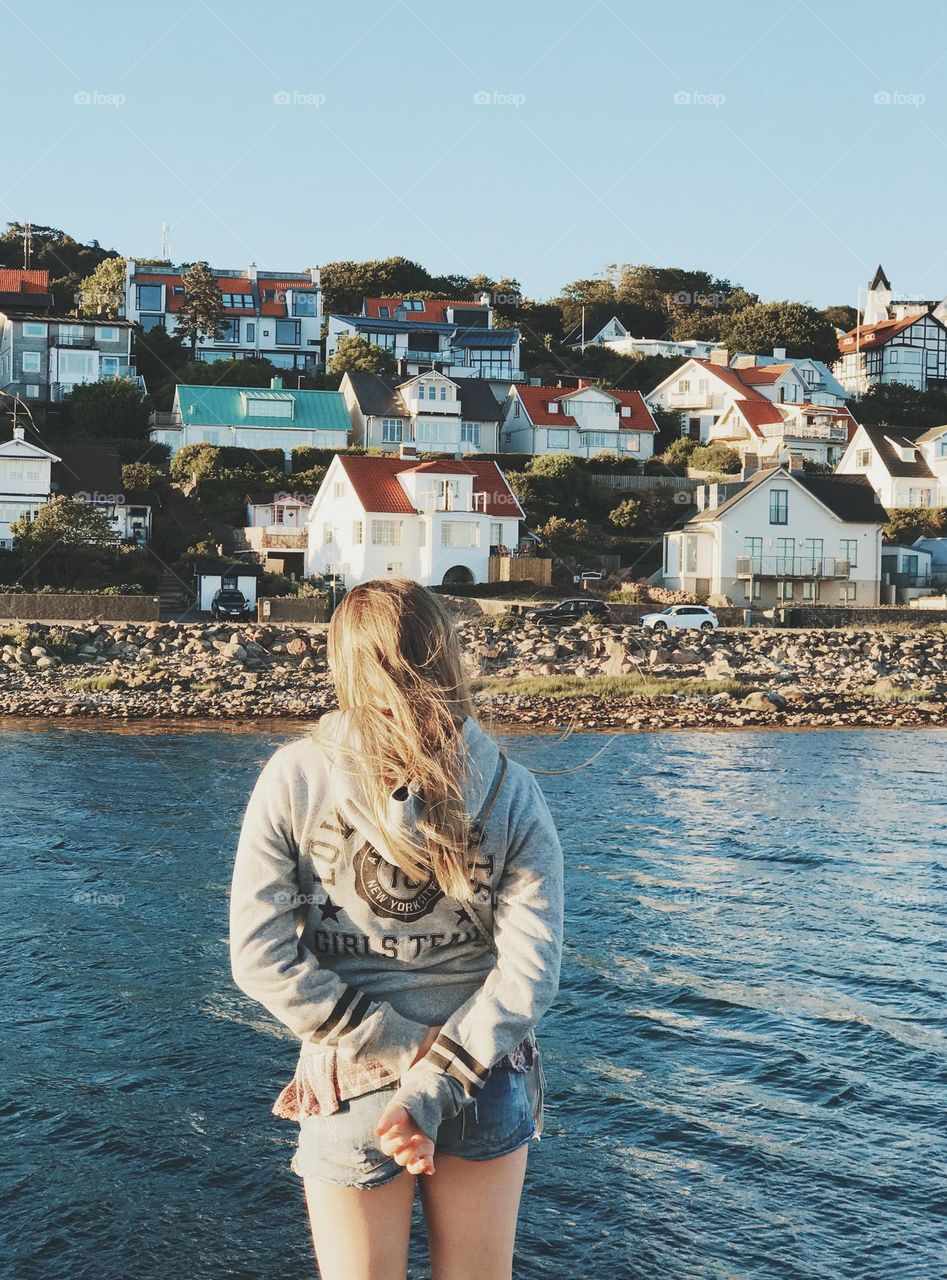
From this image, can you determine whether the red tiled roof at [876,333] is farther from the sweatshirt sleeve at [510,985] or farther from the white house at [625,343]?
the sweatshirt sleeve at [510,985]

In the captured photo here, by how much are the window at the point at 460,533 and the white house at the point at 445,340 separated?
32697mm

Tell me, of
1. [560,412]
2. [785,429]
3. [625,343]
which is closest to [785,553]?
[560,412]

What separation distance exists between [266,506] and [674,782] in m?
40.4

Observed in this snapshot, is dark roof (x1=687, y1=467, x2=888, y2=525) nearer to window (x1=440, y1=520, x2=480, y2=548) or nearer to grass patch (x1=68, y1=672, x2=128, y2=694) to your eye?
window (x1=440, y1=520, x2=480, y2=548)

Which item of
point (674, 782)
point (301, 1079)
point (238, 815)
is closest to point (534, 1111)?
point (301, 1079)

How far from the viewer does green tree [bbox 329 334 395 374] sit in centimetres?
7956

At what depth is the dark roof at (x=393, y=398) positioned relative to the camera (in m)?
71.6

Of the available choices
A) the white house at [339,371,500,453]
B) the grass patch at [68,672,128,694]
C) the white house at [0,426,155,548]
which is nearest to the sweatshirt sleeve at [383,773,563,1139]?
the grass patch at [68,672,128,694]

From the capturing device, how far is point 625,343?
101750 millimetres

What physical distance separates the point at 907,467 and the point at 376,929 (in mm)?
70249

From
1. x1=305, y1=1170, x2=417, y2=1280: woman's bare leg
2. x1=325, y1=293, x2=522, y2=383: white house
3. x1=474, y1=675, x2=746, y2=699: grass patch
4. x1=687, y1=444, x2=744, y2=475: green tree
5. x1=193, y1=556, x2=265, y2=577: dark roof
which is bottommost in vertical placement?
x1=474, y1=675, x2=746, y2=699: grass patch

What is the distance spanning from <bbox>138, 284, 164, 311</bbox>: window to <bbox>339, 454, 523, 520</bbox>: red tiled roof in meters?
41.5

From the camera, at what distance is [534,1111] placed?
10.6 feet

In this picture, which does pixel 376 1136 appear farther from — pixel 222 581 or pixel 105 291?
pixel 105 291
